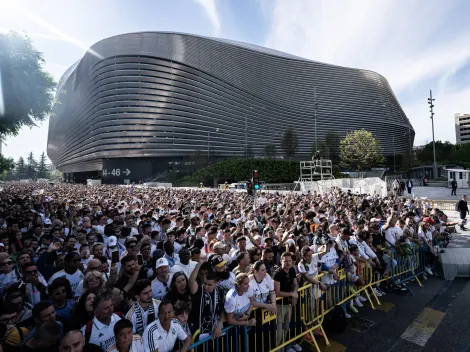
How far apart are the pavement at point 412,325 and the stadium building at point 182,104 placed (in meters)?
64.8

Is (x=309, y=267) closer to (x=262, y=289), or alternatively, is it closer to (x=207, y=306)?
(x=262, y=289)

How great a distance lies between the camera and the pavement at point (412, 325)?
480 cm

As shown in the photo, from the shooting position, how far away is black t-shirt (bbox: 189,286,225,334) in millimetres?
3627

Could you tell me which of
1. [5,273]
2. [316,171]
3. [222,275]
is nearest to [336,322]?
[222,275]

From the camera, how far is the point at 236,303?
12.3ft

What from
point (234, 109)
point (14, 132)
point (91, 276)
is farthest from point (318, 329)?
point (234, 109)

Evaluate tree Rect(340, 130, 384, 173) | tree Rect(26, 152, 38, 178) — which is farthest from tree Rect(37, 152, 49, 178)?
tree Rect(340, 130, 384, 173)

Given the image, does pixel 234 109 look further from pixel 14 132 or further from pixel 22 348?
pixel 22 348

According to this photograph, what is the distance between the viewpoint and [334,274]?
214 inches

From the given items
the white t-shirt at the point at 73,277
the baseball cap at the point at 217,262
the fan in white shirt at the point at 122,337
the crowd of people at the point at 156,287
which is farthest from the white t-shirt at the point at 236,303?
the white t-shirt at the point at 73,277

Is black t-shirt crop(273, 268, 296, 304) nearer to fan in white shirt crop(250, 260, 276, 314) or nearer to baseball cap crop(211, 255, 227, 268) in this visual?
fan in white shirt crop(250, 260, 276, 314)

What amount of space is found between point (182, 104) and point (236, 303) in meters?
74.5

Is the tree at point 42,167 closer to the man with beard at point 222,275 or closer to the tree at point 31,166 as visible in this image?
the tree at point 31,166

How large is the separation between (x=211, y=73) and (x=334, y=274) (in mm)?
78760
